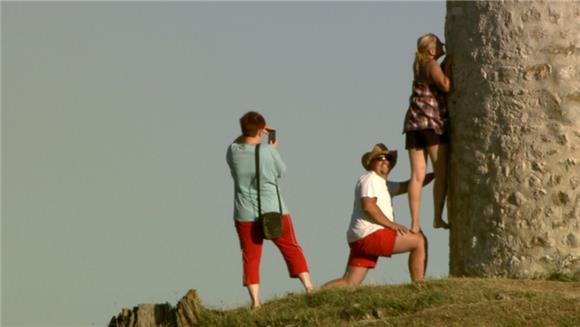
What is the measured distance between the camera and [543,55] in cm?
1588

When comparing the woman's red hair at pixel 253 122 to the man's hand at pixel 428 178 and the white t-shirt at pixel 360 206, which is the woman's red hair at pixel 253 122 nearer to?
the white t-shirt at pixel 360 206

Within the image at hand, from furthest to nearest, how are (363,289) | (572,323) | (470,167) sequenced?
(470,167) → (363,289) → (572,323)

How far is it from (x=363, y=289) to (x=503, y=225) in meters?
1.76

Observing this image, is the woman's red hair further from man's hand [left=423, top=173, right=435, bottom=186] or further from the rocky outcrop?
man's hand [left=423, top=173, right=435, bottom=186]

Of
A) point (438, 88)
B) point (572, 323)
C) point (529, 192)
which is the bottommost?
point (572, 323)

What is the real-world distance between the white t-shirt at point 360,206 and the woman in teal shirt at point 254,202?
0.68 metres

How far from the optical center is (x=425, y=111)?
1620cm

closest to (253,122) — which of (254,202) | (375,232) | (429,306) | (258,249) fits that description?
(254,202)

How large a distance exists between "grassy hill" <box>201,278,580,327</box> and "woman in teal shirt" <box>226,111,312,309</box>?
319 mm

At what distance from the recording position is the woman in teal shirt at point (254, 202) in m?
15.3

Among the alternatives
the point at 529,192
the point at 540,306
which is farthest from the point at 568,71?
the point at 540,306

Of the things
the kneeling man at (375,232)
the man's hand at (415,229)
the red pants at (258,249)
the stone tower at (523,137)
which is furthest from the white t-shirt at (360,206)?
the stone tower at (523,137)

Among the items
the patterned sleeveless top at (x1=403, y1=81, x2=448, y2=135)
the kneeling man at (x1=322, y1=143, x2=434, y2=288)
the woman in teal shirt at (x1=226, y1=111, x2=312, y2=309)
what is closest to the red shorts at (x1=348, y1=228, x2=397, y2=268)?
the kneeling man at (x1=322, y1=143, x2=434, y2=288)

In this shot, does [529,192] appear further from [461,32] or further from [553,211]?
[461,32]
